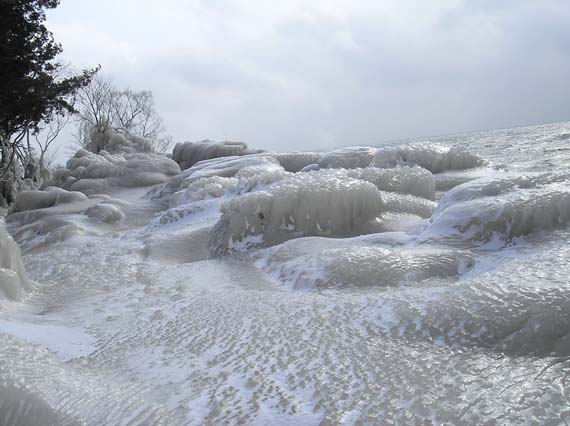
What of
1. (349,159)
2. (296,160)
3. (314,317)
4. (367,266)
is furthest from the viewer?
(296,160)

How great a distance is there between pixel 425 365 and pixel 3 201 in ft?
54.5

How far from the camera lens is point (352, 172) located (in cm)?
568

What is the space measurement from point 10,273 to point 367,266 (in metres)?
2.31

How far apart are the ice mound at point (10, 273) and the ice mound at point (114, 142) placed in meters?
19.8

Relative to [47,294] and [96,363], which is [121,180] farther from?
[96,363]

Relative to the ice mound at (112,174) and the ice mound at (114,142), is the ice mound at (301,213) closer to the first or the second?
Result: the ice mound at (112,174)

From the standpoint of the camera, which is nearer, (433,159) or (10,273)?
(10,273)

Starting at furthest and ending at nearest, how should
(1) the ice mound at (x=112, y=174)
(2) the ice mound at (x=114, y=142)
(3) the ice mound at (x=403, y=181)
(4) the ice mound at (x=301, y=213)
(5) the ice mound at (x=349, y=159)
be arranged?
(2) the ice mound at (x=114, y=142) → (1) the ice mound at (x=112, y=174) → (5) the ice mound at (x=349, y=159) → (3) the ice mound at (x=403, y=181) → (4) the ice mound at (x=301, y=213)

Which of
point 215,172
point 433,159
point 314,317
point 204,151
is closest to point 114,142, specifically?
point 204,151

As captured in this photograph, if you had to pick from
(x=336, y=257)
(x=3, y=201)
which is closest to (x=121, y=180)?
(x=3, y=201)

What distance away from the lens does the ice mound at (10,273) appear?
3.08m

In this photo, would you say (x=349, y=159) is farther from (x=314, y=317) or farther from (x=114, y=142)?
(x=114, y=142)

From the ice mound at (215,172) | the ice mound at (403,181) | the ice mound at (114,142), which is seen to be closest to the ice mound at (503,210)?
the ice mound at (403,181)

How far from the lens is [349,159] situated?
881 centimetres
